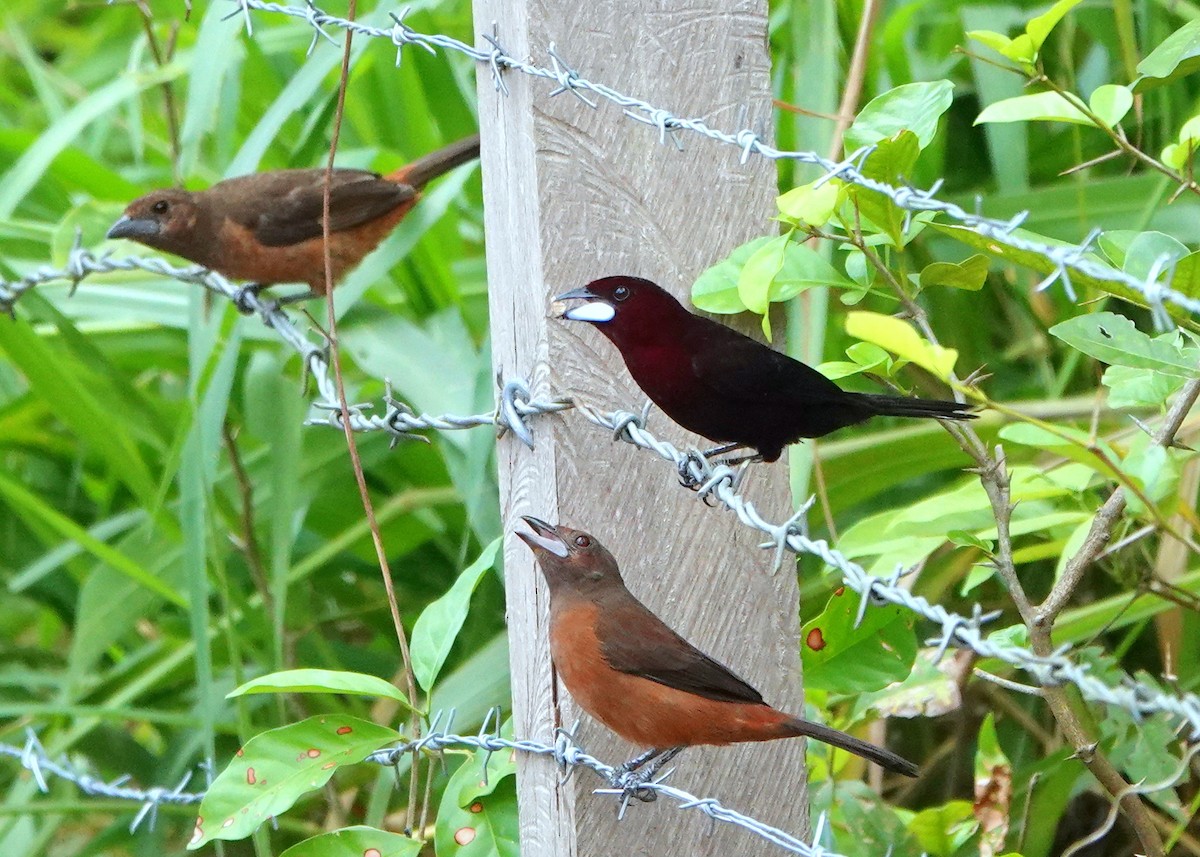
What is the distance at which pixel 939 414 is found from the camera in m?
1.54

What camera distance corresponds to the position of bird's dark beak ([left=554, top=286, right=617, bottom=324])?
157cm

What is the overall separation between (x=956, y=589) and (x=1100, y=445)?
1896 mm

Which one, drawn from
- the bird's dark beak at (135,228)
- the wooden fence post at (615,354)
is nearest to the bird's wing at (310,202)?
the bird's dark beak at (135,228)

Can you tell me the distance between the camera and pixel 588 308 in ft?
5.16

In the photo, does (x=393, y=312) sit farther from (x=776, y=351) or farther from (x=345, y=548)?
(x=776, y=351)

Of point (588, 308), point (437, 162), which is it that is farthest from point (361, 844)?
point (437, 162)

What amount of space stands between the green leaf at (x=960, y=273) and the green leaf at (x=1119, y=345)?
250 millimetres

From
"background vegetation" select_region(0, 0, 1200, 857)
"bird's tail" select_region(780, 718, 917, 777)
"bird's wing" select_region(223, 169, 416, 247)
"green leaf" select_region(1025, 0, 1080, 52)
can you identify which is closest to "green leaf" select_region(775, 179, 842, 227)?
"green leaf" select_region(1025, 0, 1080, 52)

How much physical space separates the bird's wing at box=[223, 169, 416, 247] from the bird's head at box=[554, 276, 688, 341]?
1.98m

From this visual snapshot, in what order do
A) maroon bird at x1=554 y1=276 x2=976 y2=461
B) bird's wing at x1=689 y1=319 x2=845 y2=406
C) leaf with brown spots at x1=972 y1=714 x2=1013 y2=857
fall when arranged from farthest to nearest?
leaf with brown spots at x1=972 y1=714 x2=1013 y2=857
bird's wing at x1=689 y1=319 x2=845 y2=406
maroon bird at x1=554 y1=276 x2=976 y2=461

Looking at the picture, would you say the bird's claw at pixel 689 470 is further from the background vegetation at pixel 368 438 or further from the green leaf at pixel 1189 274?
the background vegetation at pixel 368 438

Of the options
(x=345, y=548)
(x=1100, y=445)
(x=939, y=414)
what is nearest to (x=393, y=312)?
(x=345, y=548)

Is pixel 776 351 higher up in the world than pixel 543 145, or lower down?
lower down

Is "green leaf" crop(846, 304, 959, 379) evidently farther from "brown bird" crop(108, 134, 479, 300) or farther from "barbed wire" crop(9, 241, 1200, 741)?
"brown bird" crop(108, 134, 479, 300)
